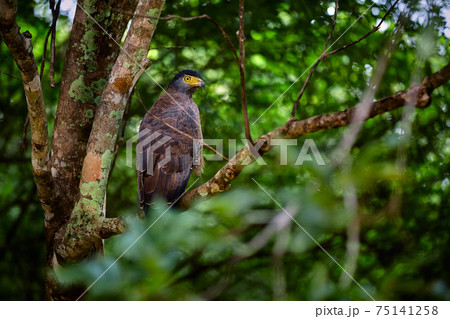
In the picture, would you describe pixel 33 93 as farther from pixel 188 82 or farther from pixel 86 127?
pixel 188 82

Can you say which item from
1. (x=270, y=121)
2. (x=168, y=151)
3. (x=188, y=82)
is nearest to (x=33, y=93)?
(x=168, y=151)

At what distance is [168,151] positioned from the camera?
6.88 feet

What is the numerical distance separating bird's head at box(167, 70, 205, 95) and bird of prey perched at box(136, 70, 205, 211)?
10cm

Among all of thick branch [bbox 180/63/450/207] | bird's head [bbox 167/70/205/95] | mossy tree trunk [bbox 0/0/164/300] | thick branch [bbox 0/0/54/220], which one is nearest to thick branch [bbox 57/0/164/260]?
mossy tree trunk [bbox 0/0/164/300]

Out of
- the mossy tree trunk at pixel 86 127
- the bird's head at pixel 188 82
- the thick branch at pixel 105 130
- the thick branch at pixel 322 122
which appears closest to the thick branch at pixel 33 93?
the mossy tree trunk at pixel 86 127

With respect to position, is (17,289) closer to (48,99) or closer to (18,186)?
(18,186)

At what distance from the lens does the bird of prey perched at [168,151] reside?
201 cm

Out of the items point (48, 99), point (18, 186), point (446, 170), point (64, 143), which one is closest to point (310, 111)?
point (446, 170)

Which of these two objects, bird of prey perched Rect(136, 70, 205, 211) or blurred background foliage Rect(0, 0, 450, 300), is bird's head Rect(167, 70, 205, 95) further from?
blurred background foliage Rect(0, 0, 450, 300)

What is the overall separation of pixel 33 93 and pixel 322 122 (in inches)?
40.6

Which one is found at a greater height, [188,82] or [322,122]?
[188,82]

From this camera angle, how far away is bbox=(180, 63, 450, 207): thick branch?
3.15ft

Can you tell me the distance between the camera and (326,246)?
2.14 meters

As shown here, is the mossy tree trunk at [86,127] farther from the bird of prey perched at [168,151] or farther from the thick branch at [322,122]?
the thick branch at [322,122]
